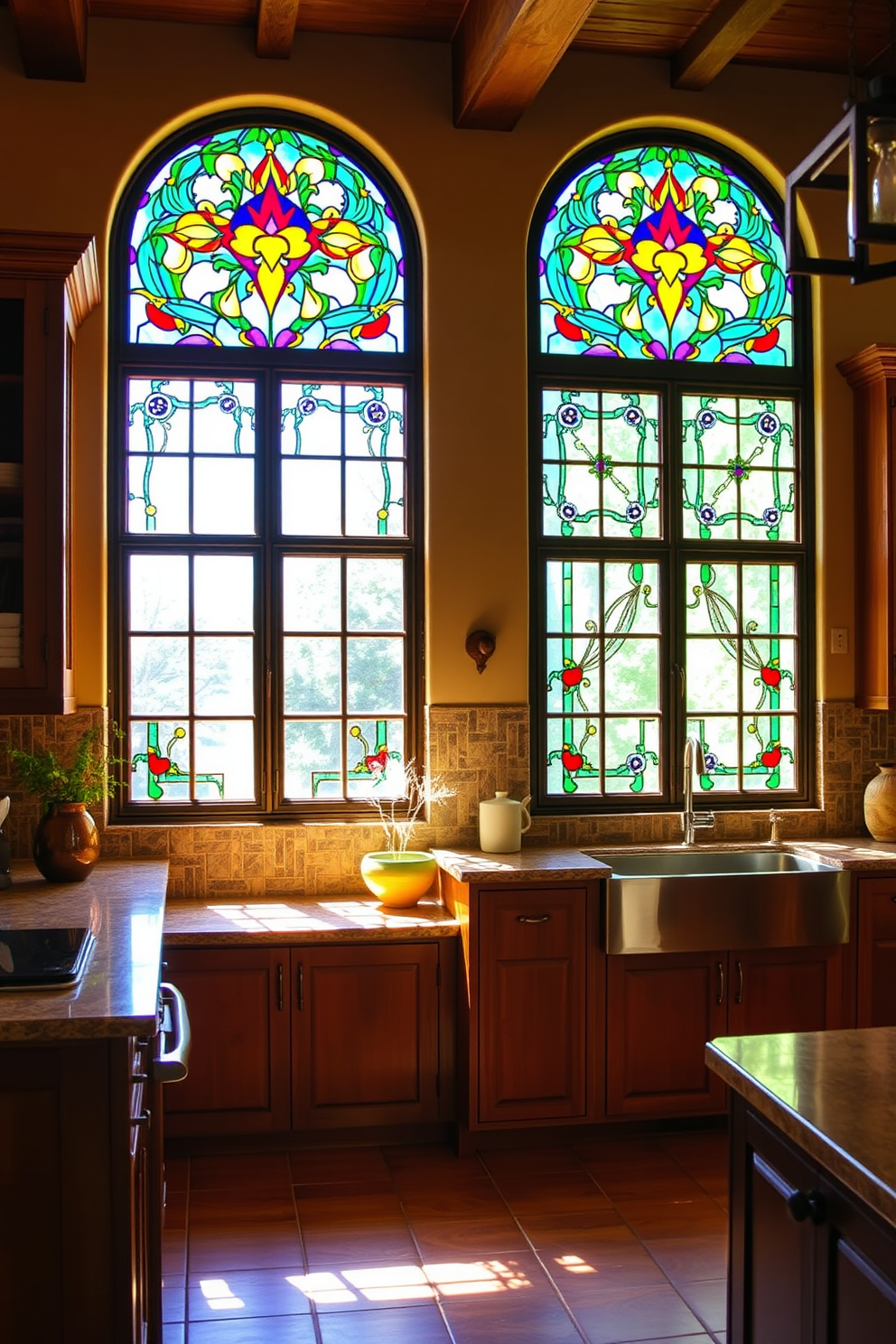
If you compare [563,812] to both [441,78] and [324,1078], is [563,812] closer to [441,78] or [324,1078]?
[324,1078]

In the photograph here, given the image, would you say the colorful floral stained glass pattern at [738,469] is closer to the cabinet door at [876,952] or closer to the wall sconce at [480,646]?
the wall sconce at [480,646]

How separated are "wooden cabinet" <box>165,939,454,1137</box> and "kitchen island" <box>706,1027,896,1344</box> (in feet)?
6.23

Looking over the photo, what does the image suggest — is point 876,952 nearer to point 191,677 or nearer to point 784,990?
point 784,990

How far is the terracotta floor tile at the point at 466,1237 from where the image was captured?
309 centimetres

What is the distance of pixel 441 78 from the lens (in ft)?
14.2

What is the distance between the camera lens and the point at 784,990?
154 inches

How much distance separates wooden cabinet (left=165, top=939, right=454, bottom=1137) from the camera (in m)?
3.66

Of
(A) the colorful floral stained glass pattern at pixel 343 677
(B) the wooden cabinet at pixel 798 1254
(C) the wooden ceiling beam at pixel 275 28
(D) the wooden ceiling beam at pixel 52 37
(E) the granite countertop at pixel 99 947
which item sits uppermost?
(C) the wooden ceiling beam at pixel 275 28

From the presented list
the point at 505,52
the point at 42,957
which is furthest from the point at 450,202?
the point at 42,957

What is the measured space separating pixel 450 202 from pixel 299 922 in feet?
8.53

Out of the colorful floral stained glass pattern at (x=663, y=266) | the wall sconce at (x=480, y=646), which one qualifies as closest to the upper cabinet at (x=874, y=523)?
the colorful floral stained glass pattern at (x=663, y=266)

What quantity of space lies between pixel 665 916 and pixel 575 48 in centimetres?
316

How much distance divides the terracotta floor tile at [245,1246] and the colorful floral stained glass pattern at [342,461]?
7.40 feet

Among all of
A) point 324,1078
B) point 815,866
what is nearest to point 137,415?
point 324,1078
